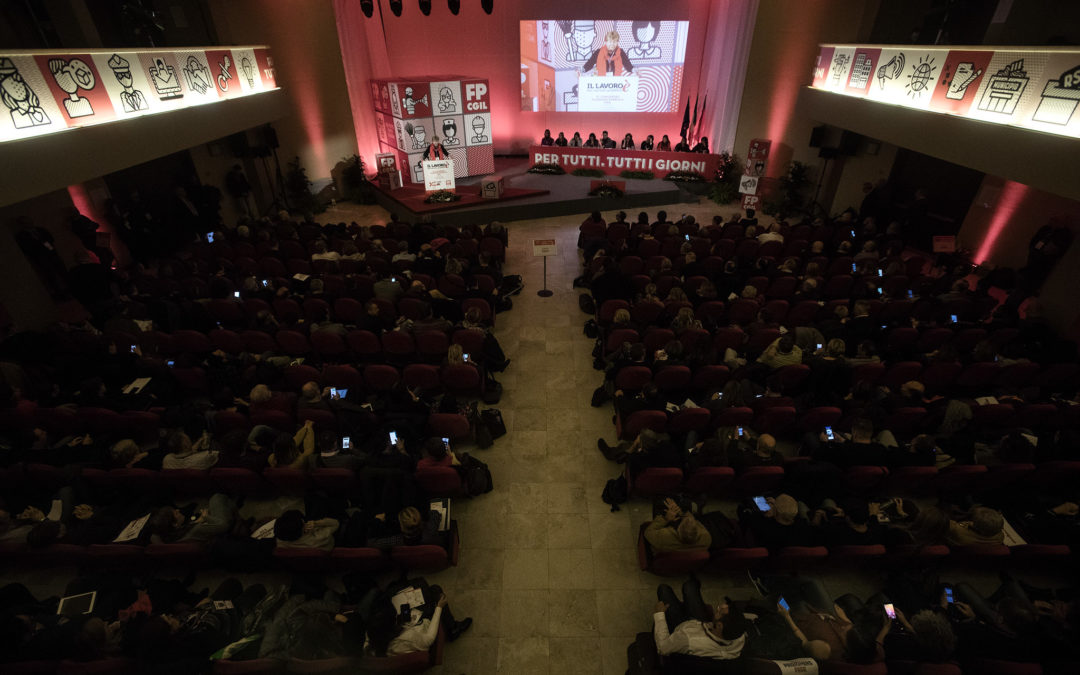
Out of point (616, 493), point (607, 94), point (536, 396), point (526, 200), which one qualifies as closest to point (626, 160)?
point (607, 94)

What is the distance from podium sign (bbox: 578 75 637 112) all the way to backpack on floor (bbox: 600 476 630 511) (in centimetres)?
1412

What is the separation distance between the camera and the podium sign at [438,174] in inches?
471

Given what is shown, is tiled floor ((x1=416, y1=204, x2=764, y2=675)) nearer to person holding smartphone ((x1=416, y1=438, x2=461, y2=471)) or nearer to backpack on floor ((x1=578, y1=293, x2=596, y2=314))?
person holding smartphone ((x1=416, y1=438, x2=461, y2=471))

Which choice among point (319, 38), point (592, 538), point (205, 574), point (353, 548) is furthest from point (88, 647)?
point (319, 38)

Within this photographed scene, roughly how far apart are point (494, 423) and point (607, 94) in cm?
1353

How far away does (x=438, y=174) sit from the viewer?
12172 millimetres

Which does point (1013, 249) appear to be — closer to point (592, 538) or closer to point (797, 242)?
point (797, 242)

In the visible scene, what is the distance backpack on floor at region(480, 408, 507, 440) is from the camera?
552 centimetres

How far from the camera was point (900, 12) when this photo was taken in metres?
10.5

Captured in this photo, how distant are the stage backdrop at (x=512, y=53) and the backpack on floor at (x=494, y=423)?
479 inches

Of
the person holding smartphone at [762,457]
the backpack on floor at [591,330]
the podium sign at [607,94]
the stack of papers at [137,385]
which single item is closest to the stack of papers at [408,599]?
the person holding smartphone at [762,457]

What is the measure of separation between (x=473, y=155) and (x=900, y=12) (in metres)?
11.0

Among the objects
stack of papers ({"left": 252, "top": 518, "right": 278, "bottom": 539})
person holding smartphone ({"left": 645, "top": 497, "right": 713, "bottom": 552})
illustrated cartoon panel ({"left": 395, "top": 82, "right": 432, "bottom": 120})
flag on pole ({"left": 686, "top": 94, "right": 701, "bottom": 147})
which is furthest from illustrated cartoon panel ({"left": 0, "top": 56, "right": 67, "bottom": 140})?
flag on pole ({"left": 686, "top": 94, "right": 701, "bottom": 147})

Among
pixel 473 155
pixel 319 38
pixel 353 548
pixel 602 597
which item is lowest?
pixel 602 597
